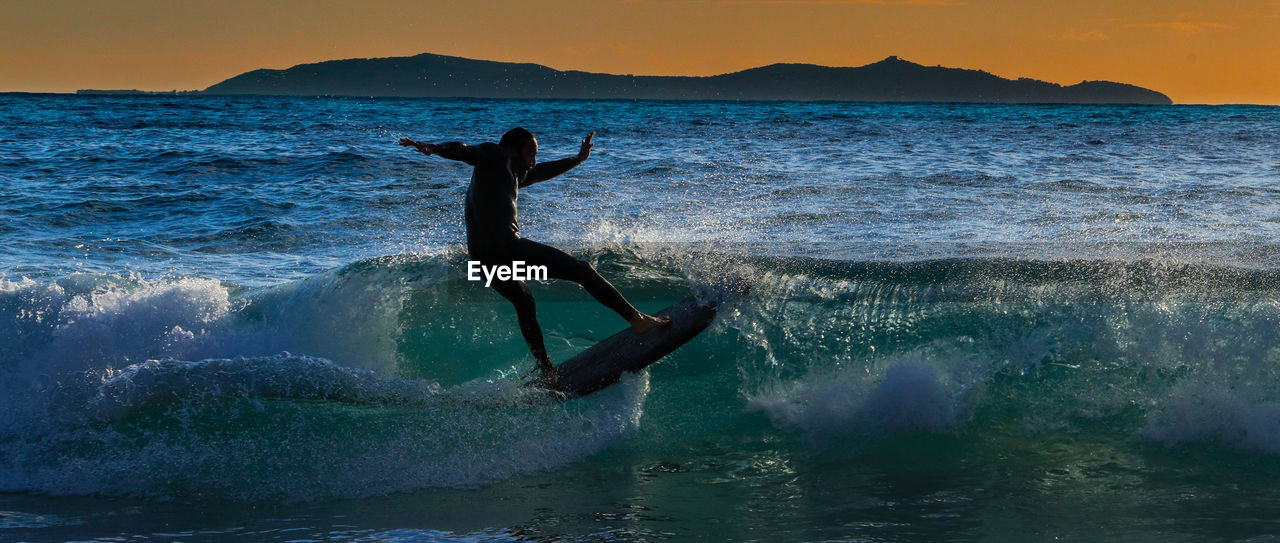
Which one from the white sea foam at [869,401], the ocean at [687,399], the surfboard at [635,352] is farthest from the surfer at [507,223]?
the white sea foam at [869,401]

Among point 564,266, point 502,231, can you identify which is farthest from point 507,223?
point 564,266

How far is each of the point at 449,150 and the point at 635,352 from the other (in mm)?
1848

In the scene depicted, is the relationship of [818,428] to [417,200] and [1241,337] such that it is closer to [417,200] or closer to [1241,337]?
[1241,337]

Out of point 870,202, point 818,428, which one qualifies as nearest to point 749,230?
point 870,202

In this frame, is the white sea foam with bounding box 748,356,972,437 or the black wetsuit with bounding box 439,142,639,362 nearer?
the black wetsuit with bounding box 439,142,639,362

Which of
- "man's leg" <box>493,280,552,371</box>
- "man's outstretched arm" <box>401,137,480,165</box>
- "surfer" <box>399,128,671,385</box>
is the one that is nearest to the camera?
"man's outstretched arm" <box>401,137,480,165</box>

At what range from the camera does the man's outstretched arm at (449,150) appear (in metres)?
5.10

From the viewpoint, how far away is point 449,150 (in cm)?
524

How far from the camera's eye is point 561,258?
5691 millimetres

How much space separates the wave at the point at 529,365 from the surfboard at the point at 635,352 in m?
0.10

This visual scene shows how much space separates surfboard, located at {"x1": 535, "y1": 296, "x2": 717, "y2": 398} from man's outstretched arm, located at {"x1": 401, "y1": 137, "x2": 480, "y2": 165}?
1.59 m

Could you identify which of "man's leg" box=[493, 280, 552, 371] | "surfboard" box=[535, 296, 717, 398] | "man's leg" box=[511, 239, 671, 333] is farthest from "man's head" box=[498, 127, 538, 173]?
"surfboard" box=[535, 296, 717, 398]

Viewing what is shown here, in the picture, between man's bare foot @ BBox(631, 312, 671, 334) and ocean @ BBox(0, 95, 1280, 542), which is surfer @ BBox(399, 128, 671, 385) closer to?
man's bare foot @ BBox(631, 312, 671, 334)

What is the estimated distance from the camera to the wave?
5.86 meters
